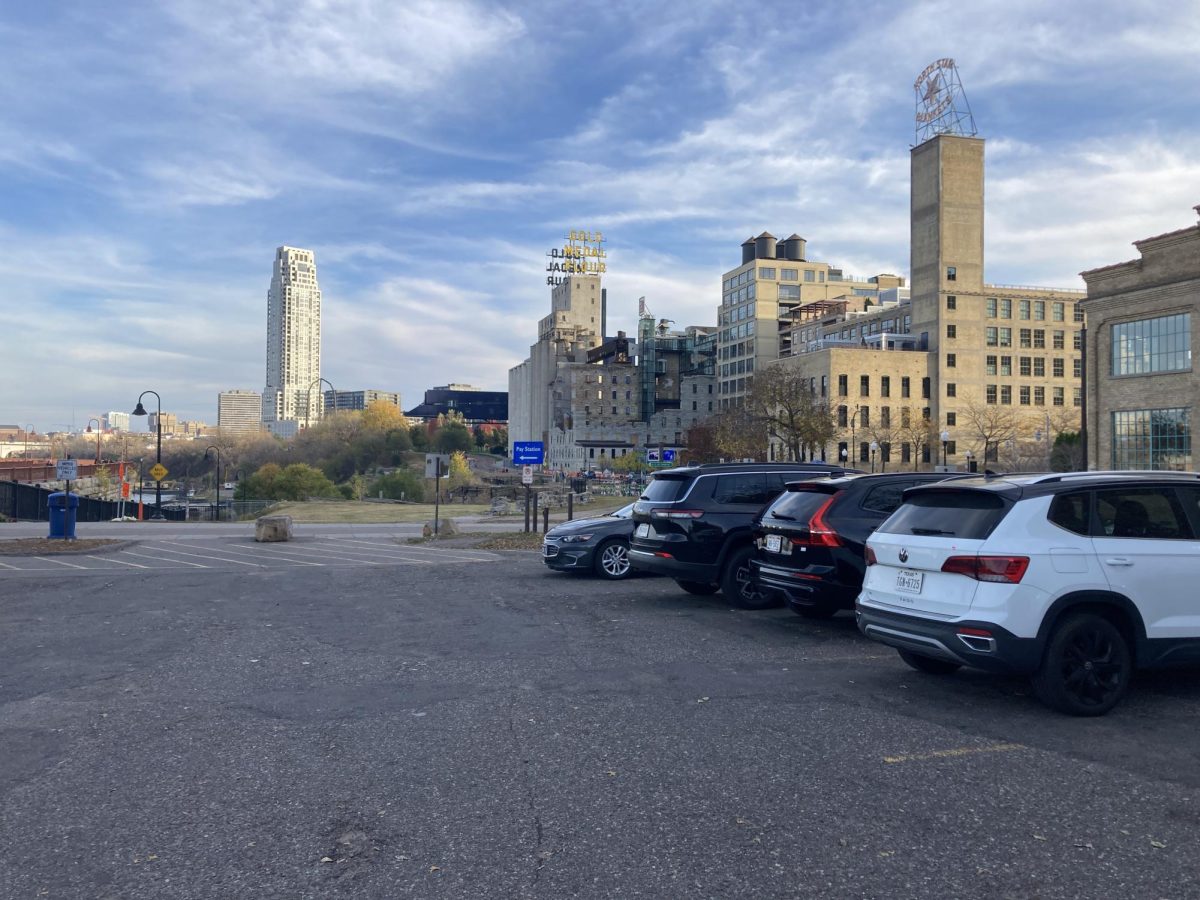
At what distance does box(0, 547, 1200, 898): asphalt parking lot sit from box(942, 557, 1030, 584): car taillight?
3.39 feet

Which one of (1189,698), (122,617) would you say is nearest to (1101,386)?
(1189,698)

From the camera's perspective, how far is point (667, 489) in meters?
12.6

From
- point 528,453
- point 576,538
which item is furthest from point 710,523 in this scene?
point 528,453

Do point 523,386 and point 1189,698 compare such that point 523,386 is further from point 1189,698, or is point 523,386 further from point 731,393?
point 1189,698

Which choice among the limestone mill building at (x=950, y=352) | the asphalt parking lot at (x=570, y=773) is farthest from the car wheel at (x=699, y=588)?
the limestone mill building at (x=950, y=352)

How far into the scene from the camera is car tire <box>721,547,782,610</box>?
12.1m

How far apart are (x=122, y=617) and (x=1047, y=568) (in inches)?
427

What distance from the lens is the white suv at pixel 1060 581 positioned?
6.48 m

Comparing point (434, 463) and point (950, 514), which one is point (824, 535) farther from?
point (434, 463)

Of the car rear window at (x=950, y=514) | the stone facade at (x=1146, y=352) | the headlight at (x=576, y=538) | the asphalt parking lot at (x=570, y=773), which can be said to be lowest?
the asphalt parking lot at (x=570, y=773)

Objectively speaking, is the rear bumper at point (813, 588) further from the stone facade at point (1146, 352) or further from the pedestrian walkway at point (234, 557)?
the stone facade at point (1146, 352)

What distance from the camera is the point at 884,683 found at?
7.82 meters

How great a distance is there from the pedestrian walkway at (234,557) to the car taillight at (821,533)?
10963 millimetres

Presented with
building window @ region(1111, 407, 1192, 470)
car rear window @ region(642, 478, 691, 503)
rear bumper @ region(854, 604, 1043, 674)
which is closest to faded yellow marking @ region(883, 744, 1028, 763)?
rear bumper @ region(854, 604, 1043, 674)
